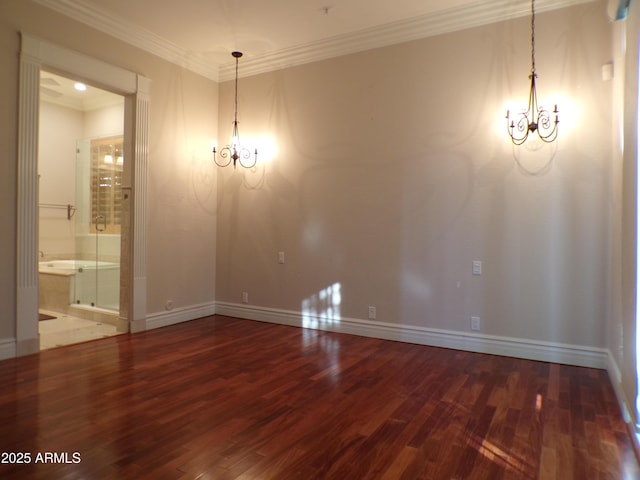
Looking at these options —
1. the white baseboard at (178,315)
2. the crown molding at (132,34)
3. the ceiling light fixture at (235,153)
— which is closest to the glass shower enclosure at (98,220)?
the white baseboard at (178,315)

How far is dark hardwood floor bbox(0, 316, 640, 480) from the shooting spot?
196cm

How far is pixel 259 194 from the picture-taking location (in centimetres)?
521

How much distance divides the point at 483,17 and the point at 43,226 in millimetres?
6630

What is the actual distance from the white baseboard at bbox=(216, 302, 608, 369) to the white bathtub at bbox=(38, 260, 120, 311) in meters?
1.72

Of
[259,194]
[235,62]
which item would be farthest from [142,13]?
[259,194]

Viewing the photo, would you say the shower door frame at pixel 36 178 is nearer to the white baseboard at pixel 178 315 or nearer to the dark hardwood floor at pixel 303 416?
the white baseboard at pixel 178 315

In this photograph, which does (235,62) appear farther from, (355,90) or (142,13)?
(355,90)

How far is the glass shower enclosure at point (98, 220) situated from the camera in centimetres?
543

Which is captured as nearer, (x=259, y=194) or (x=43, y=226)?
(x=259, y=194)

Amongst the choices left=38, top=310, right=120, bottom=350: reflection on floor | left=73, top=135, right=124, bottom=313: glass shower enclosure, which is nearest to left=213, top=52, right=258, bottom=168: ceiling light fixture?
left=73, top=135, right=124, bottom=313: glass shower enclosure

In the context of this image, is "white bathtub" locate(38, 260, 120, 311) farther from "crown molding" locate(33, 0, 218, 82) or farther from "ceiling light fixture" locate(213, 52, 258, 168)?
"crown molding" locate(33, 0, 218, 82)

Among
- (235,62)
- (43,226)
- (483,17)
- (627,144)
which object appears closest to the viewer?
(627,144)

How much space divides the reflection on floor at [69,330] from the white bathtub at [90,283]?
0.87 ft

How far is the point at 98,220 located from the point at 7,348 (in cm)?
314
